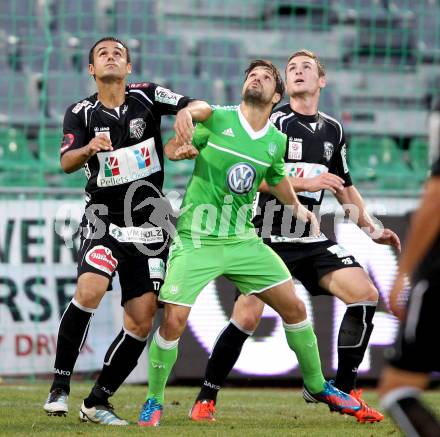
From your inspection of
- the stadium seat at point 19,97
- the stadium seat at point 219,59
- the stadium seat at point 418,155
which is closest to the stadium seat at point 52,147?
the stadium seat at point 19,97

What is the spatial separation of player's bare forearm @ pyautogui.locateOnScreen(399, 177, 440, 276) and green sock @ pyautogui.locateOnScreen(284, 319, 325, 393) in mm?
3235

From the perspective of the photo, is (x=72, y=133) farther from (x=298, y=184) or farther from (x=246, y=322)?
(x=246, y=322)

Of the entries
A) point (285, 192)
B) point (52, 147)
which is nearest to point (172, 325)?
point (285, 192)

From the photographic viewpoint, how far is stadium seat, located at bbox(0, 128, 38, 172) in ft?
38.9

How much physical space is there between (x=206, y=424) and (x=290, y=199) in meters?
1.53

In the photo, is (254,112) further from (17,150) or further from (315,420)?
(17,150)

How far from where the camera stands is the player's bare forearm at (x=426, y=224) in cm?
351

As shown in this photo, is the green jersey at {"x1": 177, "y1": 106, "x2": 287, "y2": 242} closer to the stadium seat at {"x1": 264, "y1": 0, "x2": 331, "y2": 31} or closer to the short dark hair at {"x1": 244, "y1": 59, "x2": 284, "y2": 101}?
the short dark hair at {"x1": 244, "y1": 59, "x2": 284, "y2": 101}

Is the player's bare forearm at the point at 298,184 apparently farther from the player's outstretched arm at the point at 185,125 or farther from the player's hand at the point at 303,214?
the player's outstretched arm at the point at 185,125

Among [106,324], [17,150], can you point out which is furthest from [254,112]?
[17,150]

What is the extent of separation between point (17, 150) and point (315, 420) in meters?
7.00

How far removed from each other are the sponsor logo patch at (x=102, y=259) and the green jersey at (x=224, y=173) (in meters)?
0.46

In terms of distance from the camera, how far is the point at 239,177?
21.1 feet

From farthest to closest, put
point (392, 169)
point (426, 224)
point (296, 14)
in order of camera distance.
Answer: point (296, 14) → point (392, 169) → point (426, 224)
